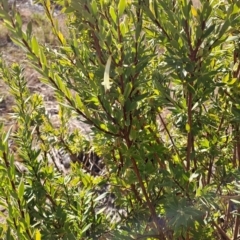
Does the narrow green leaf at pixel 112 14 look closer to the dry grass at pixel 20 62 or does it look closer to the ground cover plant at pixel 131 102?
the ground cover plant at pixel 131 102

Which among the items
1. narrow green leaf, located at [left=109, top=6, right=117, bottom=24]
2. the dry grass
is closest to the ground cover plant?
narrow green leaf, located at [left=109, top=6, right=117, bottom=24]

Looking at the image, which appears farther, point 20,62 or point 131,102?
point 20,62

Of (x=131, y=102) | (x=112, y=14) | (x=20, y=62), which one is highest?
(x=112, y=14)

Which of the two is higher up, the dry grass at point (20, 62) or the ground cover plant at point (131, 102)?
the ground cover plant at point (131, 102)

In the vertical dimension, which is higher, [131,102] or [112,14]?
[112,14]

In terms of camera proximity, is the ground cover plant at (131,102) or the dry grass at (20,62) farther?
the dry grass at (20,62)

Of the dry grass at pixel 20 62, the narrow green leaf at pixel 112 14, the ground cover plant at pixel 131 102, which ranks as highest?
the narrow green leaf at pixel 112 14

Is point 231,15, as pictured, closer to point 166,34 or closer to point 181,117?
point 166,34

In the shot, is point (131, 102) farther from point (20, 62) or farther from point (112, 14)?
point (20, 62)

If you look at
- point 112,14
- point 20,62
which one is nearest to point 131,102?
point 112,14

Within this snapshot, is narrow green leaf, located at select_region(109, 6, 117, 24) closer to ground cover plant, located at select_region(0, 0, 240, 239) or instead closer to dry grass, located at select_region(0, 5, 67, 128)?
ground cover plant, located at select_region(0, 0, 240, 239)

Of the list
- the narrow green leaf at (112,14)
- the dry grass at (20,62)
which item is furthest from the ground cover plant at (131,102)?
the dry grass at (20,62)

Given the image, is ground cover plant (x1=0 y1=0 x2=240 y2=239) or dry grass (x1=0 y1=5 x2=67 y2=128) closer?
ground cover plant (x1=0 y1=0 x2=240 y2=239)

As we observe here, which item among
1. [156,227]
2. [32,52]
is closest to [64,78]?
[32,52]
